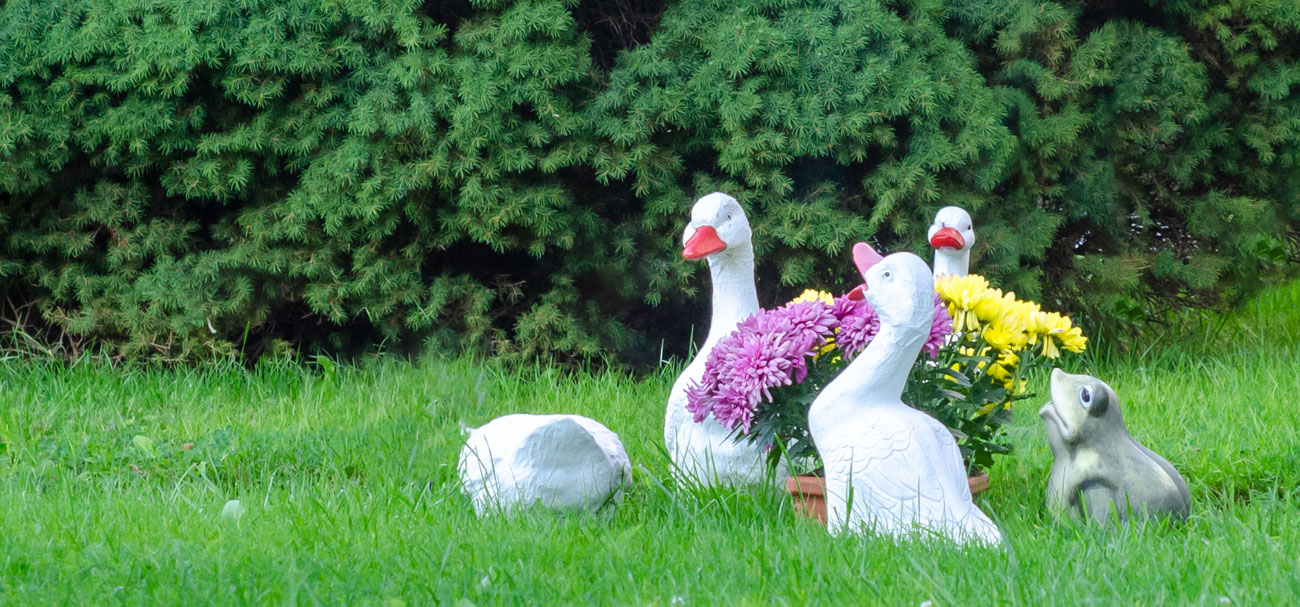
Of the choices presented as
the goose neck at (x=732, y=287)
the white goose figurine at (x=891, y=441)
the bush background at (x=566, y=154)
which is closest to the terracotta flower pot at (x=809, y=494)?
the white goose figurine at (x=891, y=441)

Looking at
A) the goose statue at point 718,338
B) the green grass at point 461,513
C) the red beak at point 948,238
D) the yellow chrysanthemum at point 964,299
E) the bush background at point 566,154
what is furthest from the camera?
the bush background at point 566,154

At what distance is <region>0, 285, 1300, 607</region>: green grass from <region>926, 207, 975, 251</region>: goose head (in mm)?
696

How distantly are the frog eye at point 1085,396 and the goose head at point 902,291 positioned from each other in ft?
1.29

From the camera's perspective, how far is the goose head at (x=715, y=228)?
11.2ft

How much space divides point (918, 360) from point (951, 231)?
1.07 metres

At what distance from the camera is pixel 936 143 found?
15.7 feet

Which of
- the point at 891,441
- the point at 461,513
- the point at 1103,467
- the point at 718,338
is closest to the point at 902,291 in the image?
the point at 891,441

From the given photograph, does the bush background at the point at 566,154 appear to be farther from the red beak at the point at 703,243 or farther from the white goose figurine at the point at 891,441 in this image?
the white goose figurine at the point at 891,441

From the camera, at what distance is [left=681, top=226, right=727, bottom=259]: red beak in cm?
339

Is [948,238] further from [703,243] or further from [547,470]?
[547,470]

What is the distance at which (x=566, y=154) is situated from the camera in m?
4.82

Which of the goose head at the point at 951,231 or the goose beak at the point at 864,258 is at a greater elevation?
the goose beak at the point at 864,258

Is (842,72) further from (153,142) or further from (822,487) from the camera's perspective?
(153,142)

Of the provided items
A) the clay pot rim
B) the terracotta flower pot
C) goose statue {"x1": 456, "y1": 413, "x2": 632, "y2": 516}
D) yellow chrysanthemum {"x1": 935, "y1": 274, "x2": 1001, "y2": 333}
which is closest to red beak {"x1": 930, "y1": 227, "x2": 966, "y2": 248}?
yellow chrysanthemum {"x1": 935, "y1": 274, "x2": 1001, "y2": 333}
